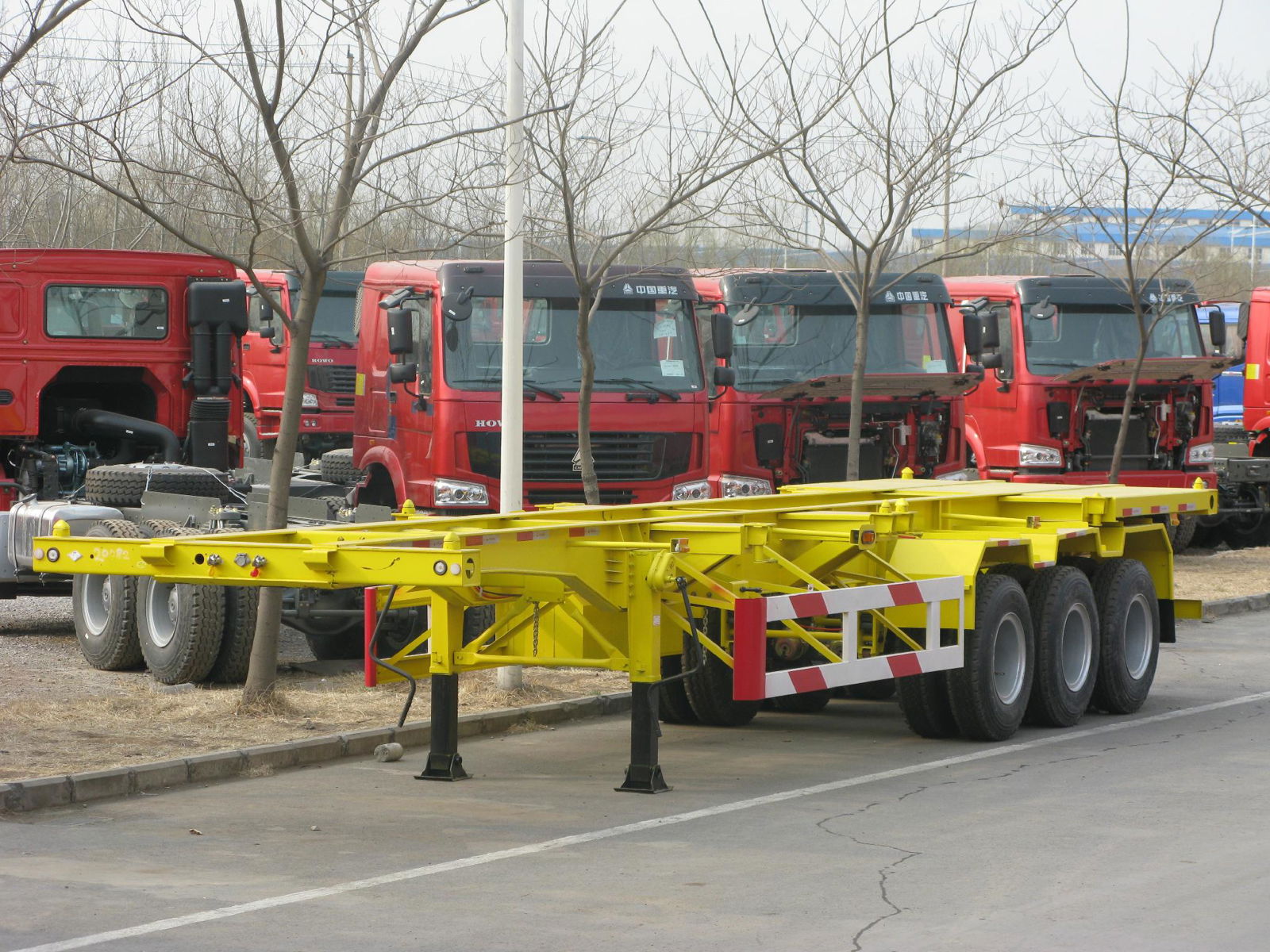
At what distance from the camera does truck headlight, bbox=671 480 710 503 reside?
47.8 feet

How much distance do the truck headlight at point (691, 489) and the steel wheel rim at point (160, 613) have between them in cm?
469

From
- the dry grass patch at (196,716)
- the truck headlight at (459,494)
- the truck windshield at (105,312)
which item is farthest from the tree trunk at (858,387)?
the truck windshield at (105,312)

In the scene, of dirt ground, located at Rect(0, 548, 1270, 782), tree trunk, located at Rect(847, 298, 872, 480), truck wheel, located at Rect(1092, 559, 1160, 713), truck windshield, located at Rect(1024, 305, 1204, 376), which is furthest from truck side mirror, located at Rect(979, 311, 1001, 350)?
dirt ground, located at Rect(0, 548, 1270, 782)

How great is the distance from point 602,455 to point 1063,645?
16.9ft

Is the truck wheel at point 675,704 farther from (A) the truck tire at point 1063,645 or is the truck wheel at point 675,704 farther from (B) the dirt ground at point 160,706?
(A) the truck tire at point 1063,645

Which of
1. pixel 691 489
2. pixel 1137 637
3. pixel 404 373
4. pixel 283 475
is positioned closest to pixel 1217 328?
pixel 691 489

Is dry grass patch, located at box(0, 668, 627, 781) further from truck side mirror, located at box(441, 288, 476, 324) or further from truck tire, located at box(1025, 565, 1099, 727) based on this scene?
truck side mirror, located at box(441, 288, 476, 324)

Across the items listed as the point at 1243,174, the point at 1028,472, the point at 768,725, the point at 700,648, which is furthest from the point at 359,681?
the point at 1243,174

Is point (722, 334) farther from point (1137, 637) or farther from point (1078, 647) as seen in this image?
point (1078, 647)

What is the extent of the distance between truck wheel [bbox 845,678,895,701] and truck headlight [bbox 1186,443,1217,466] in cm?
857

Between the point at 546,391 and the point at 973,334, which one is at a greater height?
the point at 973,334

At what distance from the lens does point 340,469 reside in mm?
16453

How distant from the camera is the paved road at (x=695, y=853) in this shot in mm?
5805

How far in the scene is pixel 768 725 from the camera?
1030cm
